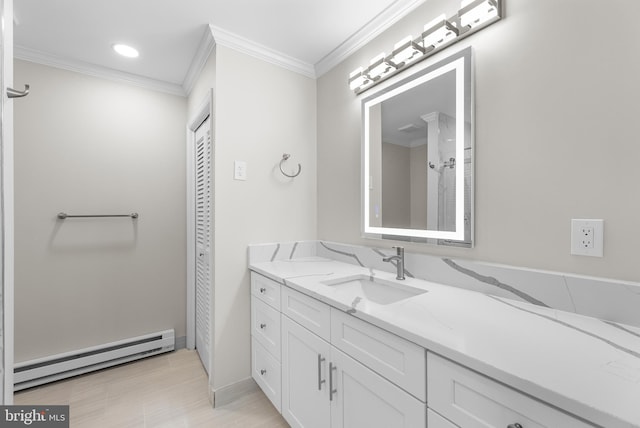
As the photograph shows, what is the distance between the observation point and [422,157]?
1.47 m

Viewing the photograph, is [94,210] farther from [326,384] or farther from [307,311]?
[326,384]

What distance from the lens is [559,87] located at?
993mm

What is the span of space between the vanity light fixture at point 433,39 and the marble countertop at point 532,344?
1.14m

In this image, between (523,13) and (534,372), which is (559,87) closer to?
(523,13)

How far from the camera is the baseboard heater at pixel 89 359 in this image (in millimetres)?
1901

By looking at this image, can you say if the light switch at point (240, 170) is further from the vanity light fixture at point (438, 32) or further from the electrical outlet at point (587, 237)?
the electrical outlet at point (587, 237)

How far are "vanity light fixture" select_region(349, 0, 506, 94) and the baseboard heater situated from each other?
2.53 m

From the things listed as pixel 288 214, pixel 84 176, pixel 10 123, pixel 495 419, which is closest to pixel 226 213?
pixel 288 214

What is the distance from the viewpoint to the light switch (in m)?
1.82

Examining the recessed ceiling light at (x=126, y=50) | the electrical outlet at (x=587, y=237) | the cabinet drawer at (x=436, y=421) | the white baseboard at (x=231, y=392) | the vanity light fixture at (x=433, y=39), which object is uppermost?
the recessed ceiling light at (x=126, y=50)

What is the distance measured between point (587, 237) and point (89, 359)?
3000mm

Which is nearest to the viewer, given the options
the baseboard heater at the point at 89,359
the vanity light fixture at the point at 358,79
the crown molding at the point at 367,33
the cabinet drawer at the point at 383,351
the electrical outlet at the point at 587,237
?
the cabinet drawer at the point at 383,351

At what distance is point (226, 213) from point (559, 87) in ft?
5.59

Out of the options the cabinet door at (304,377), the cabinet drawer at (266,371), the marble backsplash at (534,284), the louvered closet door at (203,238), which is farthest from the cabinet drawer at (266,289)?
the marble backsplash at (534,284)
